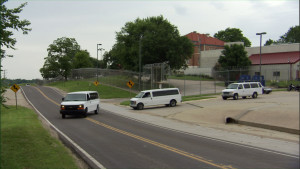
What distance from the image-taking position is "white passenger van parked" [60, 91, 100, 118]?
77.5ft

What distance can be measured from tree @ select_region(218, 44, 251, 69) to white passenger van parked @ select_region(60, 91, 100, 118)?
38027 millimetres

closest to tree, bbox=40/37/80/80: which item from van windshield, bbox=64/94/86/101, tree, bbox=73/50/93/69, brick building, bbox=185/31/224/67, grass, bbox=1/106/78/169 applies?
tree, bbox=73/50/93/69

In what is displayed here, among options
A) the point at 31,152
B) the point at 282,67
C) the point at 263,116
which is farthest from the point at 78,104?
the point at 282,67

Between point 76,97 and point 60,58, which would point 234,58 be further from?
point 60,58

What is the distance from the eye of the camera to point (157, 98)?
3212cm

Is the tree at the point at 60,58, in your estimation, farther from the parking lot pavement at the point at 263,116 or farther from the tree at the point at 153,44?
the parking lot pavement at the point at 263,116

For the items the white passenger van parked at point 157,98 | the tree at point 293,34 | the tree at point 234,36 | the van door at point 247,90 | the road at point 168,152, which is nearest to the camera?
the road at point 168,152

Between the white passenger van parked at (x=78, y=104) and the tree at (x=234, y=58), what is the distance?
1497 inches

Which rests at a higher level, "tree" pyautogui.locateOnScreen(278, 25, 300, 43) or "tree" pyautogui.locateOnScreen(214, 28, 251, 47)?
"tree" pyautogui.locateOnScreen(214, 28, 251, 47)

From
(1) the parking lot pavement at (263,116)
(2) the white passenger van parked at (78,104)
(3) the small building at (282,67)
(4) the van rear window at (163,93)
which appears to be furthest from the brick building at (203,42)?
(1) the parking lot pavement at (263,116)

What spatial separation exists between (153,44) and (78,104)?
34.5 metres

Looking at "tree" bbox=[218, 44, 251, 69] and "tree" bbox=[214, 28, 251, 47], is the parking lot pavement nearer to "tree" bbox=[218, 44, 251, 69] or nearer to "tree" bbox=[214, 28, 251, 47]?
"tree" bbox=[218, 44, 251, 69]

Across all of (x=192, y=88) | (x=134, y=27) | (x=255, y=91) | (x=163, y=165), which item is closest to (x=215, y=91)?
(x=192, y=88)

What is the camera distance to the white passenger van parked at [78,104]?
23.6m
